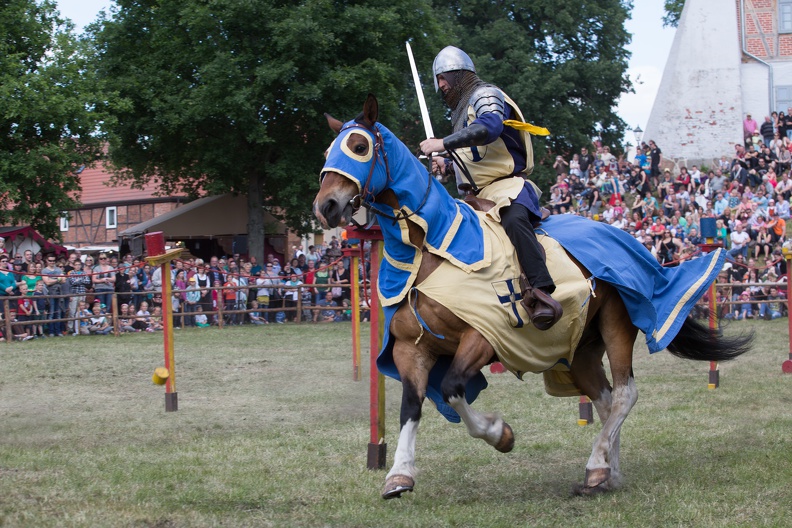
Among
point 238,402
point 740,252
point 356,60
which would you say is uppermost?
point 356,60

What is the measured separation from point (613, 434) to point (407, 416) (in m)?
1.57

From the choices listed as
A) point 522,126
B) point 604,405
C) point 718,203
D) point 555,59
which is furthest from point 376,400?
point 555,59

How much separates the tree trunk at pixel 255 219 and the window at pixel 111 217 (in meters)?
17.9

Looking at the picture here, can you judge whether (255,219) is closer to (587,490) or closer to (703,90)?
(703,90)

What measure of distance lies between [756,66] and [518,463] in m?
29.7

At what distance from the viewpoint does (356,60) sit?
2775 centimetres

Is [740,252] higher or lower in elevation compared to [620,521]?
higher

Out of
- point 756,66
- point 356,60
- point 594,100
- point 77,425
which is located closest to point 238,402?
point 77,425

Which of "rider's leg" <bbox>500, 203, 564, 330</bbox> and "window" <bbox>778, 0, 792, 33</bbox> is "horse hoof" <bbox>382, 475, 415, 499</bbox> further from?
"window" <bbox>778, 0, 792, 33</bbox>

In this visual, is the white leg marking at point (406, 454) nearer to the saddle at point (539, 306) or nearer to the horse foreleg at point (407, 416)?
the horse foreleg at point (407, 416)

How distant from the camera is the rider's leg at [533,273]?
581cm

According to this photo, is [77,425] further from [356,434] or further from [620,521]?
[620,521]

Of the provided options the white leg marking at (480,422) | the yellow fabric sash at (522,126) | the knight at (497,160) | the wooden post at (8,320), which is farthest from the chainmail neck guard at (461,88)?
the wooden post at (8,320)

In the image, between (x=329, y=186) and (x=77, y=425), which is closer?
(x=329, y=186)
